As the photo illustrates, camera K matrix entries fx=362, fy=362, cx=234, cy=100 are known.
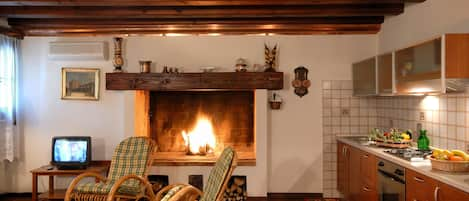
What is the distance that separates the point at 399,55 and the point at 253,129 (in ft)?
7.33

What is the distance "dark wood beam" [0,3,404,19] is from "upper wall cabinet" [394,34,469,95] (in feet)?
2.50

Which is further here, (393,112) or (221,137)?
(221,137)

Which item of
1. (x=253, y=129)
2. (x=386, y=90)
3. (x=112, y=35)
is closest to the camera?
(x=386, y=90)

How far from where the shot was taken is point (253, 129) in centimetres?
496

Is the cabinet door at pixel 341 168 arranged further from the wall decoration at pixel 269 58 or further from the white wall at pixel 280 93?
the wall decoration at pixel 269 58

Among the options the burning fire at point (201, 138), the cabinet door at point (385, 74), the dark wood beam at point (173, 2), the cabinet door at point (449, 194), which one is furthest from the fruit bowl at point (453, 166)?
the burning fire at point (201, 138)

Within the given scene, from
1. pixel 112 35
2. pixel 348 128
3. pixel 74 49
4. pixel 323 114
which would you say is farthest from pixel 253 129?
pixel 74 49

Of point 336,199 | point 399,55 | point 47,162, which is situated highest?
point 399,55

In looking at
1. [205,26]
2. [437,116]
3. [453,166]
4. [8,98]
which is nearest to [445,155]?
[453,166]

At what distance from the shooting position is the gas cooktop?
9.38ft

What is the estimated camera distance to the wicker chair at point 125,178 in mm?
3611

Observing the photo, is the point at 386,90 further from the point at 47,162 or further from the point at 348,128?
the point at 47,162

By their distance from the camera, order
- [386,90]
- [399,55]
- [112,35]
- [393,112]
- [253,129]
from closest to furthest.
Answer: [399,55] < [386,90] < [393,112] < [112,35] < [253,129]

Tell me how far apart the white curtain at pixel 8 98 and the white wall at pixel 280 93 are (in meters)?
0.18
